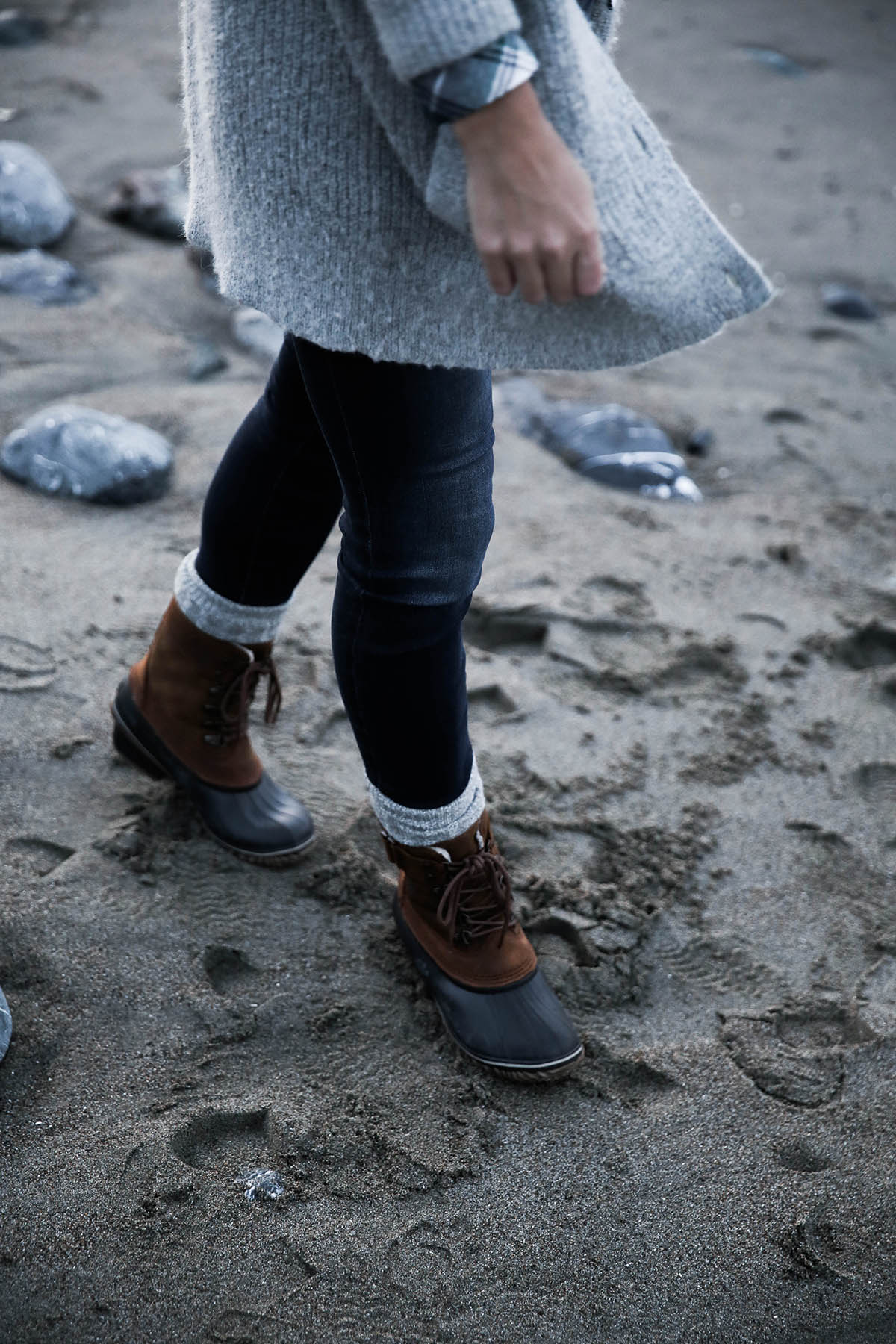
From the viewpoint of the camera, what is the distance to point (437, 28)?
0.75 metres

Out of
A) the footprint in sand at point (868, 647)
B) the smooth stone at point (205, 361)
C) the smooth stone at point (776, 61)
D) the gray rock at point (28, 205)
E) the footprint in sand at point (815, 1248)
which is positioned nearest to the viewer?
the footprint in sand at point (815, 1248)

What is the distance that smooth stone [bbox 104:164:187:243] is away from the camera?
136 inches

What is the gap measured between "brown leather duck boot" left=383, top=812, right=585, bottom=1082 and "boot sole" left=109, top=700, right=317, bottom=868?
0.86ft

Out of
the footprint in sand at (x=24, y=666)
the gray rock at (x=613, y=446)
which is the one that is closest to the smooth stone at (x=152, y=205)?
the gray rock at (x=613, y=446)

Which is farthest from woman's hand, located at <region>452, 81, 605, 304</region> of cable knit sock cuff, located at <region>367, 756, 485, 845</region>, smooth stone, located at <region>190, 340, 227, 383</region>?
smooth stone, located at <region>190, 340, 227, 383</region>

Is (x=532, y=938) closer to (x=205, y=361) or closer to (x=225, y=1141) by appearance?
(x=225, y=1141)

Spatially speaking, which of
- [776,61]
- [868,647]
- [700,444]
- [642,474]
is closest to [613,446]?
[642,474]

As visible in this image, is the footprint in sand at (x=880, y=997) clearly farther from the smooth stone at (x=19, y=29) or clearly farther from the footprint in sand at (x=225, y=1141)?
the smooth stone at (x=19, y=29)

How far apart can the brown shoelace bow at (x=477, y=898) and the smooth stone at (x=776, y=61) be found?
222 inches

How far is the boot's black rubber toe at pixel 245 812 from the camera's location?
62.1 inches

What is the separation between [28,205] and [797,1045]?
10.2 ft

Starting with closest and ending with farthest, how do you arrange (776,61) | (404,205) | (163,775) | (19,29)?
1. (404,205)
2. (163,775)
3. (19,29)
4. (776,61)

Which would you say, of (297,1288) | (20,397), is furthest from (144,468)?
(297,1288)

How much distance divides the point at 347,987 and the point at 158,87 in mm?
4338
